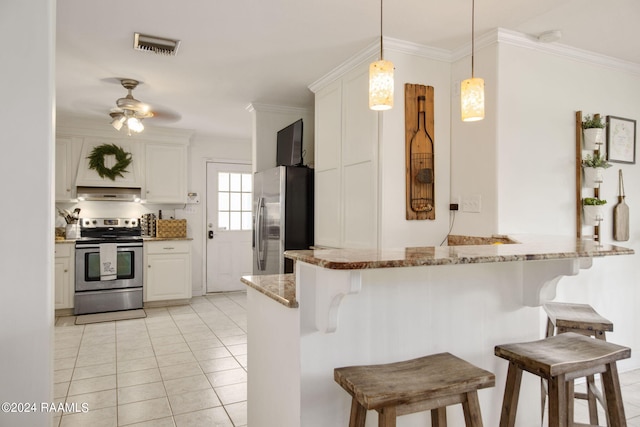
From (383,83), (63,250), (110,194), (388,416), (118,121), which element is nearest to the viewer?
(388,416)

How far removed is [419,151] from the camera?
10.2 ft

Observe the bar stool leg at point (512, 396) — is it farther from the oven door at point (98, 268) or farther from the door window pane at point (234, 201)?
the door window pane at point (234, 201)

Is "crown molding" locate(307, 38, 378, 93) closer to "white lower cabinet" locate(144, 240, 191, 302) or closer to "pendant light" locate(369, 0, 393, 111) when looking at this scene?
"pendant light" locate(369, 0, 393, 111)

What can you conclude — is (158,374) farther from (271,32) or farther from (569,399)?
(569,399)

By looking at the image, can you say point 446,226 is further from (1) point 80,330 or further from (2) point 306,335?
(1) point 80,330

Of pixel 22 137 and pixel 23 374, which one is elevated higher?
pixel 22 137

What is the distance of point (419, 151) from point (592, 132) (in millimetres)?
1265

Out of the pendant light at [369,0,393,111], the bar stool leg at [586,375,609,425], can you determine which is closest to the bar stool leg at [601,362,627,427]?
the bar stool leg at [586,375,609,425]

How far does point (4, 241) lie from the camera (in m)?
1.32

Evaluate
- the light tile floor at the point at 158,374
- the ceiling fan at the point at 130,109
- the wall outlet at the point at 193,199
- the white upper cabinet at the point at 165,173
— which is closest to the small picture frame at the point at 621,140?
the light tile floor at the point at 158,374

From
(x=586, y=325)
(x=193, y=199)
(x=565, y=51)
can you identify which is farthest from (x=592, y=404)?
(x=193, y=199)

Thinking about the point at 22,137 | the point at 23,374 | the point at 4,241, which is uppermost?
the point at 22,137

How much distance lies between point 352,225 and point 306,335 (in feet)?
6.26

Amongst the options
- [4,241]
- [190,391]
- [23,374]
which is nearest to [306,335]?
[23,374]
